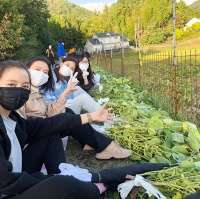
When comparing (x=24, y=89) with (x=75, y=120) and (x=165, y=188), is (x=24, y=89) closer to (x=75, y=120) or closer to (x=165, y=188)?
(x=75, y=120)

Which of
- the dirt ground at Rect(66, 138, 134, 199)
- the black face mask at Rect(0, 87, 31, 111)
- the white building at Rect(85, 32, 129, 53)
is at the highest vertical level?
the white building at Rect(85, 32, 129, 53)

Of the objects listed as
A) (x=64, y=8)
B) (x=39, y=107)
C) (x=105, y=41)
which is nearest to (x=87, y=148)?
(x=39, y=107)

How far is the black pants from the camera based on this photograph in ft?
4.83

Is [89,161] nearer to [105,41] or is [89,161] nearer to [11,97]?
[11,97]

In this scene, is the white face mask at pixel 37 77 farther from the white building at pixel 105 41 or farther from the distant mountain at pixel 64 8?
the distant mountain at pixel 64 8

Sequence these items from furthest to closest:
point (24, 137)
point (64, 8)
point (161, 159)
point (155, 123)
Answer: point (64, 8), point (155, 123), point (161, 159), point (24, 137)

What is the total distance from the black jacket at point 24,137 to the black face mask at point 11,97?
108mm

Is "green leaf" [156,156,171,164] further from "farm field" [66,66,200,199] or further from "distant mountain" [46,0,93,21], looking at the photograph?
"distant mountain" [46,0,93,21]

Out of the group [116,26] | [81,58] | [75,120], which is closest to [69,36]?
[116,26]

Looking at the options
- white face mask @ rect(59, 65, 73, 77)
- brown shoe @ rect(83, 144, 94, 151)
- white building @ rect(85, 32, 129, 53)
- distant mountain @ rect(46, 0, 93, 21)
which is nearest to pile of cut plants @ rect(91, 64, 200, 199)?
brown shoe @ rect(83, 144, 94, 151)

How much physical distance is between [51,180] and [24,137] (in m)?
0.40

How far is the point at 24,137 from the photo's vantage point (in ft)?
5.81

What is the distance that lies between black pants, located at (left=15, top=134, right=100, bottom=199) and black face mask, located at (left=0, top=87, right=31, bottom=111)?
43cm

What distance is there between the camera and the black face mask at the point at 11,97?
161 cm
